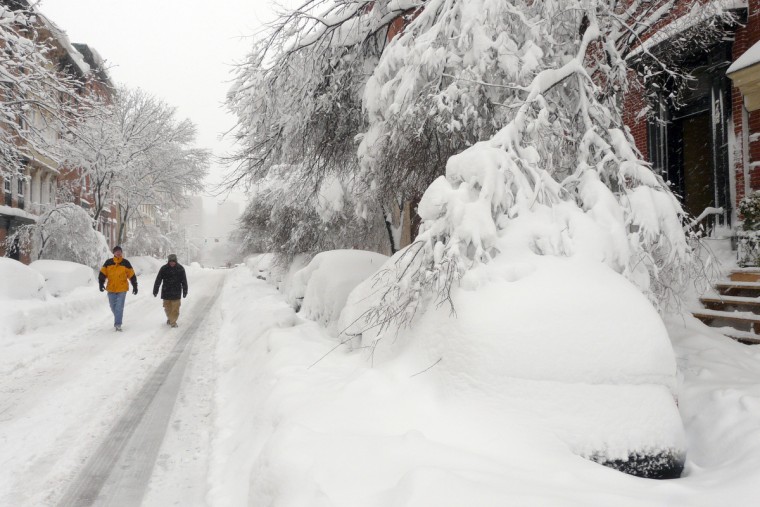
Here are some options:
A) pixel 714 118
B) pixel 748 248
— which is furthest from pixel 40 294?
pixel 714 118

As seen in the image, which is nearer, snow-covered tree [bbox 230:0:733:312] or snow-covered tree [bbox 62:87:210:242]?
snow-covered tree [bbox 230:0:733:312]

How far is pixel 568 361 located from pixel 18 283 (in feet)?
42.6

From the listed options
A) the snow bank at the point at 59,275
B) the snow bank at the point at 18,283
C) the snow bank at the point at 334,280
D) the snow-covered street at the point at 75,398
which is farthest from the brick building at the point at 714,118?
the snow bank at the point at 59,275

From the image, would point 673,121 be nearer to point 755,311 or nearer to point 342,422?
point 755,311

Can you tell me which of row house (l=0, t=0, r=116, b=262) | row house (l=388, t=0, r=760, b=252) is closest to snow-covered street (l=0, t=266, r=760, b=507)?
row house (l=388, t=0, r=760, b=252)

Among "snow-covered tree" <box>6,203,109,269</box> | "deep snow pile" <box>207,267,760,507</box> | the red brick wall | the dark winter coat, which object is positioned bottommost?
"deep snow pile" <box>207,267,760,507</box>

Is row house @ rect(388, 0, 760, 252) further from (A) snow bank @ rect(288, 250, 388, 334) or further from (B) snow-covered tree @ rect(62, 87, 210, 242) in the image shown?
(B) snow-covered tree @ rect(62, 87, 210, 242)

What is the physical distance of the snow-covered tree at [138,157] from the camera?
2312 centimetres

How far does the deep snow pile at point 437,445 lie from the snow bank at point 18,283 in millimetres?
9466

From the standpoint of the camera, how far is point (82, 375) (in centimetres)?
628

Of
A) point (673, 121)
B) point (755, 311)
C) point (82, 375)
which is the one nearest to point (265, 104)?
point (82, 375)

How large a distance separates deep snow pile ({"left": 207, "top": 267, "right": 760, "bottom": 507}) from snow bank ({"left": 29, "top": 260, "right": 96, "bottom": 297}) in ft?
42.7

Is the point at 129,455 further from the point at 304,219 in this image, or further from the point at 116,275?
the point at 304,219

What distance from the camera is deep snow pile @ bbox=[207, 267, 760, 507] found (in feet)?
8.24
